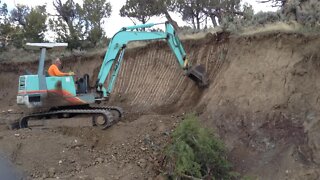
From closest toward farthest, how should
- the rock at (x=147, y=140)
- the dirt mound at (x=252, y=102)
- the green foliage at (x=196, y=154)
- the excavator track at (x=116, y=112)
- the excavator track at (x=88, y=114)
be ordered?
the green foliage at (x=196, y=154) < the dirt mound at (x=252, y=102) < the rock at (x=147, y=140) < the excavator track at (x=88, y=114) < the excavator track at (x=116, y=112)

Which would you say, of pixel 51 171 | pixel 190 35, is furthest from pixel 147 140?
pixel 190 35

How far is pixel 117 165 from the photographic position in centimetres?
1109

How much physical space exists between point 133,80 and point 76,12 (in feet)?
43.9

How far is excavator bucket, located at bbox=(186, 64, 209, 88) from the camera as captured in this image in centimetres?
1418

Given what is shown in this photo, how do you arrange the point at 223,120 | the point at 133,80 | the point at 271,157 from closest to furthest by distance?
1. the point at 271,157
2. the point at 223,120
3. the point at 133,80

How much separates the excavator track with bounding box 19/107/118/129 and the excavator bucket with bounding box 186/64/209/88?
2480 mm

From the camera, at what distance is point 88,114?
13.9m

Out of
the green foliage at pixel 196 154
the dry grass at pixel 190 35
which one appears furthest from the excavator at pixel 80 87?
the green foliage at pixel 196 154

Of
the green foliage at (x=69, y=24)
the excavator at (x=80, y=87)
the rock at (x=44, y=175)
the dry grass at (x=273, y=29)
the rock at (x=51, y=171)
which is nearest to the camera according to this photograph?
the rock at (x=44, y=175)

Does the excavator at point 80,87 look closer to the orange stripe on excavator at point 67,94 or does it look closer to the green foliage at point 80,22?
the orange stripe on excavator at point 67,94

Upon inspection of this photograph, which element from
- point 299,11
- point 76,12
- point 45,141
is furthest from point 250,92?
point 76,12

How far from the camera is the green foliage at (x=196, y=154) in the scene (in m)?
9.88

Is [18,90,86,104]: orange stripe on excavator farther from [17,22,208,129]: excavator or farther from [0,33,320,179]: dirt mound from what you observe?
[0,33,320,179]: dirt mound

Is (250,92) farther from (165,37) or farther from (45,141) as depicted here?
(45,141)
